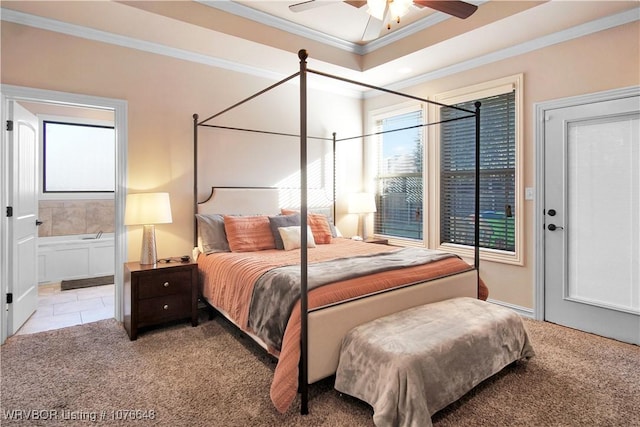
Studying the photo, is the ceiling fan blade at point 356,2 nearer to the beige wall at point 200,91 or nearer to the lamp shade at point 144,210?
the beige wall at point 200,91

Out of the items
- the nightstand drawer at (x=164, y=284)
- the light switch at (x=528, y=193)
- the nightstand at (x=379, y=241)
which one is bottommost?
the nightstand drawer at (x=164, y=284)

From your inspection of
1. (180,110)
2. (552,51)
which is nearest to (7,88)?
(180,110)

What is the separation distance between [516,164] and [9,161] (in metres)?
4.58

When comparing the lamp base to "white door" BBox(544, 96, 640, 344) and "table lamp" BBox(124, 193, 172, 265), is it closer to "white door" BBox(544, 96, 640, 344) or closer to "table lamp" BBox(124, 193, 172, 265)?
"table lamp" BBox(124, 193, 172, 265)

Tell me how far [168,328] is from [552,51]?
433 cm

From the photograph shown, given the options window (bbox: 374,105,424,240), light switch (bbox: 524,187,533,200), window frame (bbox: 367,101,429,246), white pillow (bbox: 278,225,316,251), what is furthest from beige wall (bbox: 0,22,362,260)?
light switch (bbox: 524,187,533,200)

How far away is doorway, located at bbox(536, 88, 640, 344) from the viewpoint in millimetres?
2949

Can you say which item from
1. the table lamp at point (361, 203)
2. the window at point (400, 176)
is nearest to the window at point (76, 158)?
the table lamp at point (361, 203)

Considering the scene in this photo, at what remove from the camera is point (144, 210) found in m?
3.17

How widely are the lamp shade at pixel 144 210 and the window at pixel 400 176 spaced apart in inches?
107

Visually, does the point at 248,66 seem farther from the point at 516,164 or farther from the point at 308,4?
the point at 516,164

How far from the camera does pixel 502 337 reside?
234 cm

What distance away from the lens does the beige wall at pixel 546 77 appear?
294 centimetres

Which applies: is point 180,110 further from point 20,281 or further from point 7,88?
point 20,281
